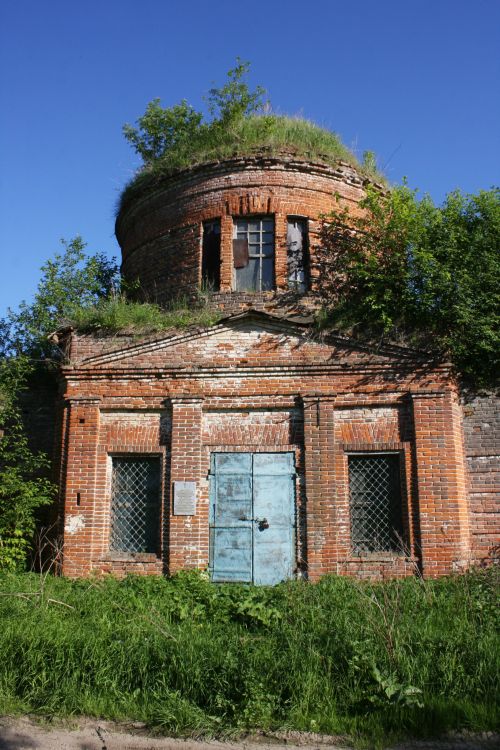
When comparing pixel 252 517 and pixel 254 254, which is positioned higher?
pixel 254 254

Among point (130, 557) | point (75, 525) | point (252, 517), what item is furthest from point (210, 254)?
point (130, 557)

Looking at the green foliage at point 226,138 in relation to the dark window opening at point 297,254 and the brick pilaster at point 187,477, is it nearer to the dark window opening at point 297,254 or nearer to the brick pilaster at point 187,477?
the dark window opening at point 297,254

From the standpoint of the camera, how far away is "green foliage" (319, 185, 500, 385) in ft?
34.4

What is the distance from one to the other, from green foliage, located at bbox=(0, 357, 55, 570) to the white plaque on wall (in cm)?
209

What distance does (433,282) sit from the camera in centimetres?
1072

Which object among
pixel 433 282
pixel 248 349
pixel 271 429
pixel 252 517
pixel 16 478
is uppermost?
pixel 433 282

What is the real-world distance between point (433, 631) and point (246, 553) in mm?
3780

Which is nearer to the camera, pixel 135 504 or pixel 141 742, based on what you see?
pixel 141 742

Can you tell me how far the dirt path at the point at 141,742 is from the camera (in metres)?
5.39

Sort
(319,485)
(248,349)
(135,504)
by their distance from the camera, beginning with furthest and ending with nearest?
(248,349)
(135,504)
(319,485)

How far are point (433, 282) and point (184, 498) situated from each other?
213 inches

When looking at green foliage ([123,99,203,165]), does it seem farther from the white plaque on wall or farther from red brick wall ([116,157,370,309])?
the white plaque on wall

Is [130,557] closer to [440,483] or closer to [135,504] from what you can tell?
[135,504]

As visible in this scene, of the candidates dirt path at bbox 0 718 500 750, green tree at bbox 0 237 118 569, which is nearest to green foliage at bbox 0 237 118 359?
green tree at bbox 0 237 118 569
